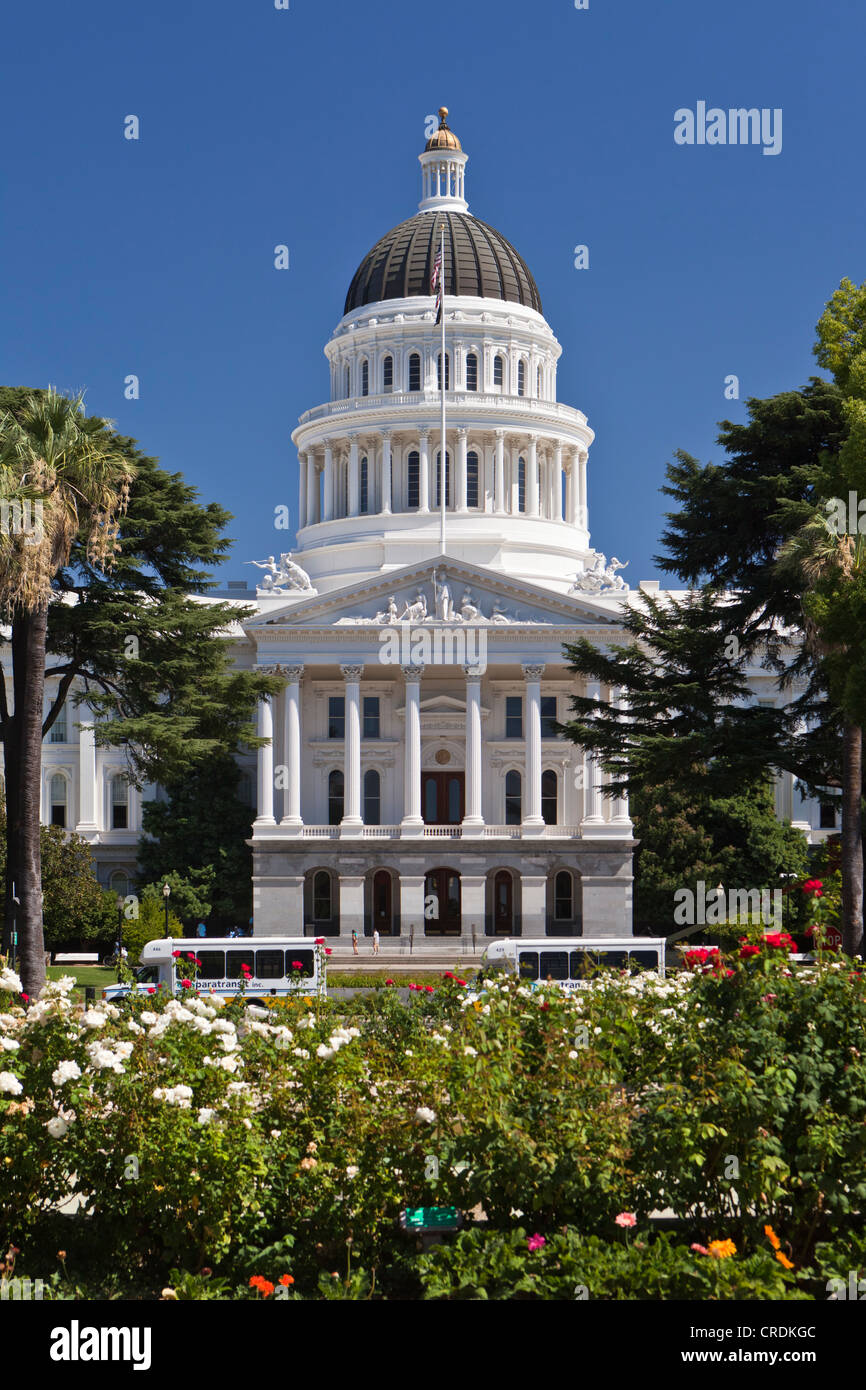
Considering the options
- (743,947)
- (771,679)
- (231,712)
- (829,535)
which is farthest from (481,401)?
(743,947)

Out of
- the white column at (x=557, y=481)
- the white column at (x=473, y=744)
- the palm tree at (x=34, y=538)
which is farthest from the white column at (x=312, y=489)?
the palm tree at (x=34, y=538)

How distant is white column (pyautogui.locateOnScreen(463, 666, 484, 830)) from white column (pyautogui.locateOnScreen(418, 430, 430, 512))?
17524 mm

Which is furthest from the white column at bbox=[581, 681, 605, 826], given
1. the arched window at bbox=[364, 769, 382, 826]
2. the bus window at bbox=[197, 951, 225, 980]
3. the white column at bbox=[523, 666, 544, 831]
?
the bus window at bbox=[197, 951, 225, 980]

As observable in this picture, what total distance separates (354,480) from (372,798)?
21315mm

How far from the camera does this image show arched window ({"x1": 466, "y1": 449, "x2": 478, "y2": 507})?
275ft

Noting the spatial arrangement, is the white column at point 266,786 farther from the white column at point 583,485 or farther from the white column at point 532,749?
the white column at point 583,485

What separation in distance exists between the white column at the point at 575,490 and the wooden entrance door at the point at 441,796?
21.4m

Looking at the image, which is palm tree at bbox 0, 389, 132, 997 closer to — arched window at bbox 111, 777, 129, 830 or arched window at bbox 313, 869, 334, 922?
arched window at bbox 313, 869, 334, 922

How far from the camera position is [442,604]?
6800 centimetres

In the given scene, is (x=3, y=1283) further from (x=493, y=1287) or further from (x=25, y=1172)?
(x=493, y=1287)

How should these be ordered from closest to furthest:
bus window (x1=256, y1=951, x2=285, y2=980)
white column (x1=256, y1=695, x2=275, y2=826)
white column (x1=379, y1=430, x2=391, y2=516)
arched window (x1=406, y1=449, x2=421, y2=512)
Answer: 1. bus window (x1=256, y1=951, x2=285, y2=980)
2. white column (x1=256, y1=695, x2=275, y2=826)
3. white column (x1=379, y1=430, x2=391, y2=516)
4. arched window (x1=406, y1=449, x2=421, y2=512)

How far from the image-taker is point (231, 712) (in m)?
40.1

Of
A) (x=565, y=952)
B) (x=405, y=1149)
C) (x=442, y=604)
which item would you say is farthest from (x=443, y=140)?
(x=405, y=1149)

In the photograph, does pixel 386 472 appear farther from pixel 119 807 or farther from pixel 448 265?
pixel 119 807
